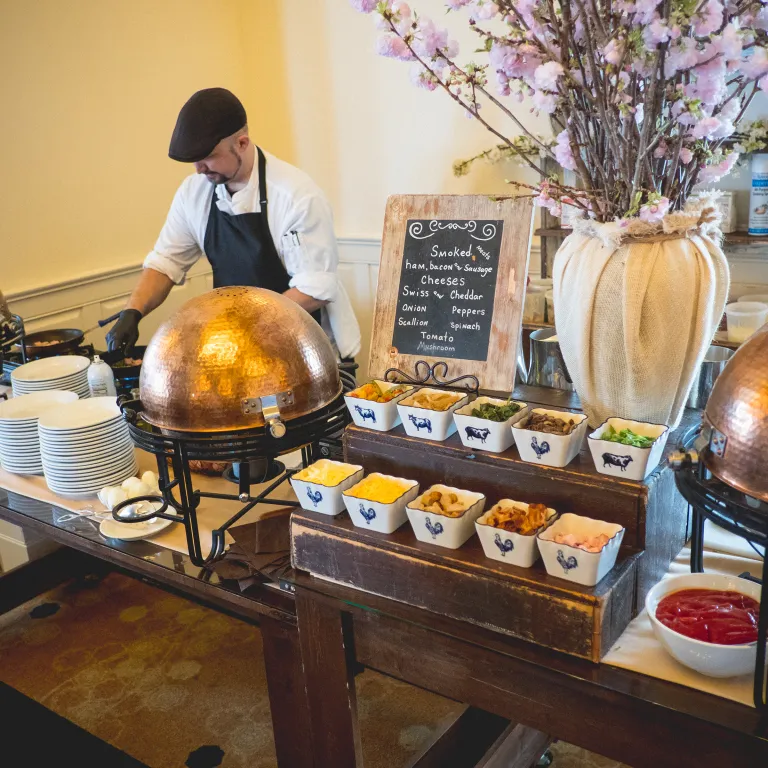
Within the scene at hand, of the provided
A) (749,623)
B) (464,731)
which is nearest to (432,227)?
(749,623)

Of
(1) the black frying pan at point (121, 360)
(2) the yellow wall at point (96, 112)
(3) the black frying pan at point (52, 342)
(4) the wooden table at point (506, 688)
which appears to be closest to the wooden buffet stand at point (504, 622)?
(4) the wooden table at point (506, 688)

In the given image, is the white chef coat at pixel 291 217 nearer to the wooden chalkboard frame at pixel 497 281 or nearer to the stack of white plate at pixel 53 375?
the stack of white plate at pixel 53 375

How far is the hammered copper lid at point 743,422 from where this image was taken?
0.96m

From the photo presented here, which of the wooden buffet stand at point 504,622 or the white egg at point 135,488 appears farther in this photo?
the white egg at point 135,488

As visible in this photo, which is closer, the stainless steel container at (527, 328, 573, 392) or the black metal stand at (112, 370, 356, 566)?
the black metal stand at (112, 370, 356, 566)

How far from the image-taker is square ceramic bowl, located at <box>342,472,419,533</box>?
4.28 ft

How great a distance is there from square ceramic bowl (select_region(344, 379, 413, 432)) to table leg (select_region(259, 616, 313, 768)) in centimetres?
41

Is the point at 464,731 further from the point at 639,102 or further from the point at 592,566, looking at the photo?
the point at 639,102

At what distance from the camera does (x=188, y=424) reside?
57.5 inches

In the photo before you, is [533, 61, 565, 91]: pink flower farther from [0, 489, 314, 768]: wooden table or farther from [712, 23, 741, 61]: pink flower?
[0, 489, 314, 768]: wooden table

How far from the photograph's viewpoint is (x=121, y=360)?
8.27 feet

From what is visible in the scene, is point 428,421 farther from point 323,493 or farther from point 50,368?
point 50,368

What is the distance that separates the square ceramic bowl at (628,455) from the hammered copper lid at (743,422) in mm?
176

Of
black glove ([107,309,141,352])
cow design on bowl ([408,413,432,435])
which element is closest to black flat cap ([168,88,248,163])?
black glove ([107,309,141,352])
